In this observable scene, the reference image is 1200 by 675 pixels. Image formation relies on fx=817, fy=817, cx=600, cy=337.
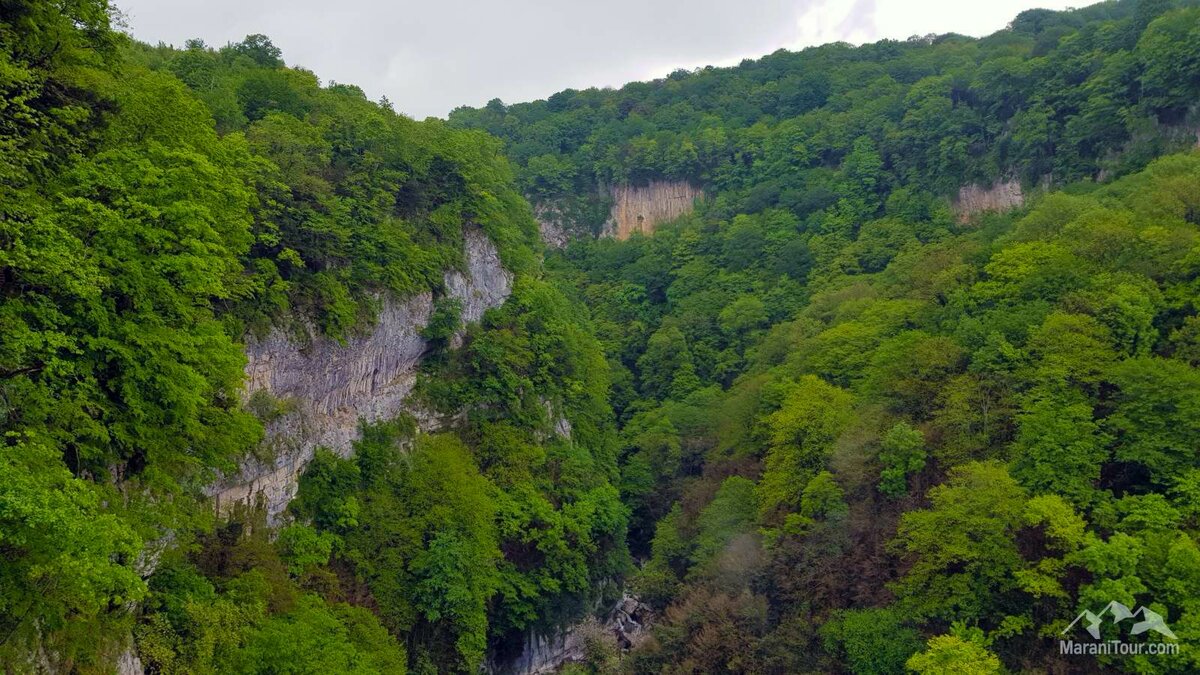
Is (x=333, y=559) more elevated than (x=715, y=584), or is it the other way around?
(x=333, y=559)

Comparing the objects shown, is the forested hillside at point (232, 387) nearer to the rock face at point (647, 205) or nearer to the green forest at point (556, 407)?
the green forest at point (556, 407)

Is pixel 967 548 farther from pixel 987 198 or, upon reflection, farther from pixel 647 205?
pixel 647 205

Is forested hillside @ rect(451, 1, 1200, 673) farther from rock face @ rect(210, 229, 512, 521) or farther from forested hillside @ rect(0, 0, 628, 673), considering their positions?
rock face @ rect(210, 229, 512, 521)

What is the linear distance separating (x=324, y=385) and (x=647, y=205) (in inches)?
1934

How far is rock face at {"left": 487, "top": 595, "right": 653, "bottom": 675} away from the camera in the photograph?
97.3 feet

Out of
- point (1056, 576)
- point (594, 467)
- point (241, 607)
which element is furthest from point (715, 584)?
point (241, 607)

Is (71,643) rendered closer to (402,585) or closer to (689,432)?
(402,585)

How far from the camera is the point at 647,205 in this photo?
7012 cm

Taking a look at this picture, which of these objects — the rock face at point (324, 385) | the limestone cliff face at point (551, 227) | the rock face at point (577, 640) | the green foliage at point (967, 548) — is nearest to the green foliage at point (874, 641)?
the green foliage at point (967, 548)

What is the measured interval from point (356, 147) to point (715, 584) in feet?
65.0

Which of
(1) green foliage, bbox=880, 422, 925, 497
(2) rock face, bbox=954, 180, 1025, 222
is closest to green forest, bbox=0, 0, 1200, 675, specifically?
(1) green foliage, bbox=880, 422, 925, 497

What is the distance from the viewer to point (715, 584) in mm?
28859

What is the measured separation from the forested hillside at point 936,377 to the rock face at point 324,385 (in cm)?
1272

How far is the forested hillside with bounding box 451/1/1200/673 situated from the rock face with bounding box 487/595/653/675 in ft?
7.64
